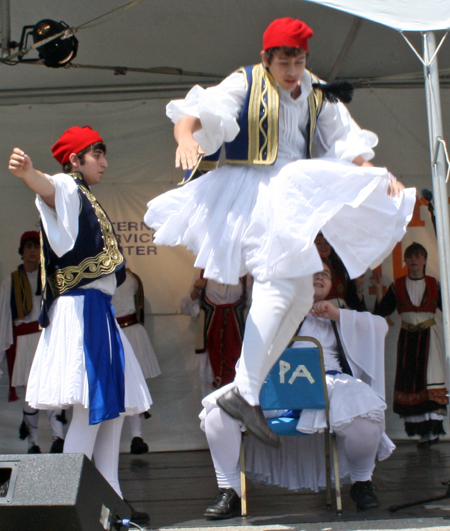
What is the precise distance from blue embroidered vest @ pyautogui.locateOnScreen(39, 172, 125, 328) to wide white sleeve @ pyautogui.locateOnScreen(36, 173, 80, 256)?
88mm

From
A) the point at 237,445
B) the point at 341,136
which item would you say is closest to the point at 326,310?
the point at 237,445

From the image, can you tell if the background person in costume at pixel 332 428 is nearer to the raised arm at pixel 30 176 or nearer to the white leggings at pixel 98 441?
the white leggings at pixel 98 441

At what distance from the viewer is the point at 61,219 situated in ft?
8.41

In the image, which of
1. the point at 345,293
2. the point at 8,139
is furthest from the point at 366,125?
the point at 8,139

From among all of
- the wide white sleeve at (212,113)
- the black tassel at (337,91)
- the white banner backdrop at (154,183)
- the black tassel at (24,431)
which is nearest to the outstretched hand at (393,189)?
the black tassel at (337,91)

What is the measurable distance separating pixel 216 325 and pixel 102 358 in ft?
8.33

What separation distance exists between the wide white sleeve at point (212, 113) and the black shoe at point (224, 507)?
152 centimetres

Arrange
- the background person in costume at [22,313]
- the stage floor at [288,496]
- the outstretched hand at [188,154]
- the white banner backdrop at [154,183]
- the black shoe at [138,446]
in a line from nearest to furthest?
1. the outstretched hand at [188,154]
2. the stage floor at [288,496]
3. the black shoe at [138,446]
4. the background person in costume at [22,313]
5. the white banner backdrop at [154,183]

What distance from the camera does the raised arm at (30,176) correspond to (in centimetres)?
235

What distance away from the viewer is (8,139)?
204 inches

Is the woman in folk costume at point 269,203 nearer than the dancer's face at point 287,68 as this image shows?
Yes

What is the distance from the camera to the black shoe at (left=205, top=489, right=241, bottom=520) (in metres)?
2.83

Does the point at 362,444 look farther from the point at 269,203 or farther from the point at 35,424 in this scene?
the point at 35,424

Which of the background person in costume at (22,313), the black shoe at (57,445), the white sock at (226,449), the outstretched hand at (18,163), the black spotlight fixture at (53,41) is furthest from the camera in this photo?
the background person in costume at (22,313)
